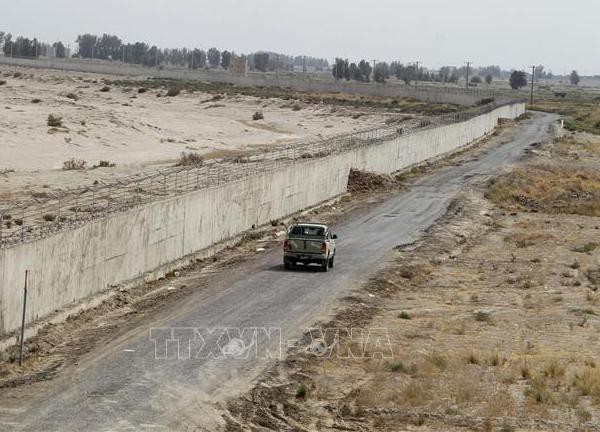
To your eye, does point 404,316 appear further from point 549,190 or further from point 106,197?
point 549,190

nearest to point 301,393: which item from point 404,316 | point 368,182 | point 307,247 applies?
point 404,316

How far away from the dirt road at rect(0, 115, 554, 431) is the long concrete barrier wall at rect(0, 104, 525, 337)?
2281 millimetres

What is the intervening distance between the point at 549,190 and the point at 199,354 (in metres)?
49.2

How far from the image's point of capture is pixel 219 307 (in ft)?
110

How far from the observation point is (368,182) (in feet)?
226

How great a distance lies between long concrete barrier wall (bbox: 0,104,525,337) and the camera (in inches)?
1133

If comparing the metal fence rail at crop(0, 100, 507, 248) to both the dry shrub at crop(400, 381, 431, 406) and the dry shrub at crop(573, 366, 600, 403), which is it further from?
the dry shrub at crop(573, 366, 600, 403)

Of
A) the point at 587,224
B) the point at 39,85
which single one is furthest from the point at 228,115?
the point at 587,224

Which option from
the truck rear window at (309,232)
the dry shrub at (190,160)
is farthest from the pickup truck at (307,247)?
the dry shrub at (190,160)

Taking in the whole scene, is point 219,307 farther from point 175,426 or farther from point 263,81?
point 263,81

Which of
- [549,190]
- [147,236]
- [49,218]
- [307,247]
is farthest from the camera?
[549,190]

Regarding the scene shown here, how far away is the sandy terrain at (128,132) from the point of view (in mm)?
63375

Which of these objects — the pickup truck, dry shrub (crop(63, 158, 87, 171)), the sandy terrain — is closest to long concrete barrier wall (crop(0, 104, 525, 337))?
the pickup truck

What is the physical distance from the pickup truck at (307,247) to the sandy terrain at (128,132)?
663 inches
